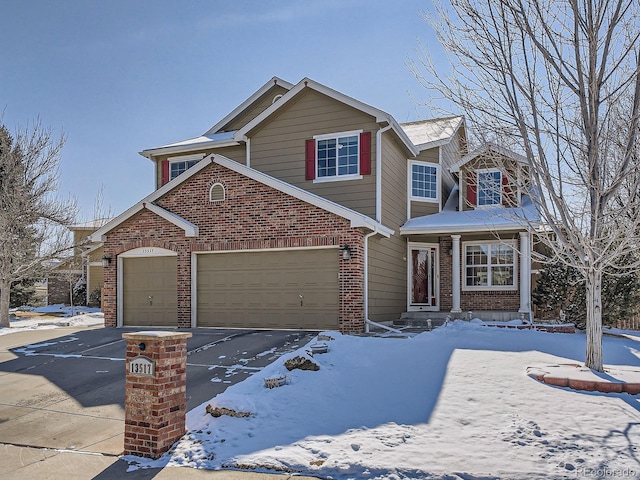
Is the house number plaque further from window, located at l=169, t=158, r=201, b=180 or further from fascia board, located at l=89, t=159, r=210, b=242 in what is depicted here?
window, located at l=169, t=158, r=201, b=180

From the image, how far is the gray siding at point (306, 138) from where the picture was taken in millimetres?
14758

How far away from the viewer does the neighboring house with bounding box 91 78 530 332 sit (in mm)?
13203

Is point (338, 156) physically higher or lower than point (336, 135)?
lower

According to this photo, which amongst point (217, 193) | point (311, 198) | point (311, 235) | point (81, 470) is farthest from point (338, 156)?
point (81, 470)

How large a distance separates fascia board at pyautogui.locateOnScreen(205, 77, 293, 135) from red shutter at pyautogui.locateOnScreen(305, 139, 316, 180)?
3245mm

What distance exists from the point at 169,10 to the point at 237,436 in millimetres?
9553

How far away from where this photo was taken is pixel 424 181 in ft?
58.2

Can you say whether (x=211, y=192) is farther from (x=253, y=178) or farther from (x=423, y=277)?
(x=423, y=277)

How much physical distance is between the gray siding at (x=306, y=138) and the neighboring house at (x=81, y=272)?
13.9 meters

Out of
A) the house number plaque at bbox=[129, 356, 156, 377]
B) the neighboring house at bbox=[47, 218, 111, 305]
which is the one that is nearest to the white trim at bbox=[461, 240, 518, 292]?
the house number plaque at bbox=[129, 356, 156, 377]

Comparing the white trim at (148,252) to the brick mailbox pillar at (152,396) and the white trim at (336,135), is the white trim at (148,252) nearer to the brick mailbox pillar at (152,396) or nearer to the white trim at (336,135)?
the white trim at (336,135)

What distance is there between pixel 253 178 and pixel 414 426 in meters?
9.13

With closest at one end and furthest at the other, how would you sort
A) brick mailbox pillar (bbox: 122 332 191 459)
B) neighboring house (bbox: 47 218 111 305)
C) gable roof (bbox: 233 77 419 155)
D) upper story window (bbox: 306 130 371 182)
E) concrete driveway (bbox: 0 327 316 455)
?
brick mailbox pillar (bbox: 122 332 191 459) → concrete driveway (bbox: 0 327 316 455) → gable roof (bbox: 233 77 419 155) → upper story window (bbox: 306 130 371 182) → neighboring house (bbox: 47 218 111 305)

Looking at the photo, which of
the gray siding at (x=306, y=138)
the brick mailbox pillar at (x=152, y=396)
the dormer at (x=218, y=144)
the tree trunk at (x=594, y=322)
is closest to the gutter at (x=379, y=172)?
the gray siding at (x=306, y=138)
